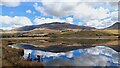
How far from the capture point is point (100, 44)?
35.4 meters

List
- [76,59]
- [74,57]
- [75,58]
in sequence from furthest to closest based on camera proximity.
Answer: [74,57] < [75,58] < [76,59]

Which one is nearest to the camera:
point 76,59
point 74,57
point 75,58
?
point 76,59

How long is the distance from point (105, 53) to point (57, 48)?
7.01m

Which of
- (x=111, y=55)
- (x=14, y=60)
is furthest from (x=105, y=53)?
(x=14, y=60)

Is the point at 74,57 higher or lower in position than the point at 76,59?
higher

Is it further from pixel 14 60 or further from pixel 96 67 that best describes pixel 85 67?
pixel 14 60

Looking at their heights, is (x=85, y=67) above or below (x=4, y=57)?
below

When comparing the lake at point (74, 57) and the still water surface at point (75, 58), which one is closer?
the still water surface at point (75, 58)

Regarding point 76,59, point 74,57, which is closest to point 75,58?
point 74,57

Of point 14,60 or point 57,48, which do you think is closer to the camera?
point 14,60

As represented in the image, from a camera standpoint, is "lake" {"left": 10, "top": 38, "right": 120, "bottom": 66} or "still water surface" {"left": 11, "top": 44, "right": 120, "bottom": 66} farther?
"lake" {"left": 10, "top": 38, "right": 120, "bottom": 66}

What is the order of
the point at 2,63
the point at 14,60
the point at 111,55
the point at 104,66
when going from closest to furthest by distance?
the point at 2,63 → the point at 14,60 → the point at 104,66 → the point at 111,55

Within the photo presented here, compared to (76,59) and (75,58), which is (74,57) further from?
(76,59)

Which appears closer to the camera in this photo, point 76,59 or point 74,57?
point 76,59
